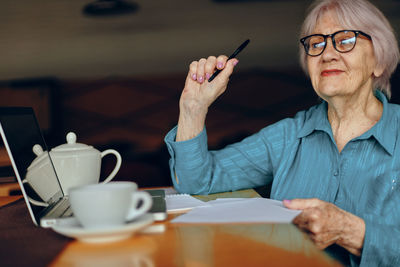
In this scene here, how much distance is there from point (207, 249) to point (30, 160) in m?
0.49

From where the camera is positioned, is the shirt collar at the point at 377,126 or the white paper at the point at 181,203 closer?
the white paper at the point at 181,203

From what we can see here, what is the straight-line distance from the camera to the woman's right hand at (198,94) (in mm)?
1238

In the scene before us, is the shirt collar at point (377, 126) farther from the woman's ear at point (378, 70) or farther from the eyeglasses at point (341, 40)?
the eyeglasses at point (341, 40)

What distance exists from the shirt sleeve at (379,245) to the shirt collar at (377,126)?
288 mm

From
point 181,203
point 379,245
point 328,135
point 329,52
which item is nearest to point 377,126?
point 328,135

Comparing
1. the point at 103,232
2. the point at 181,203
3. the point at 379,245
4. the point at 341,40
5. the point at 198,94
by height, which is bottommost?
the point at 379,245

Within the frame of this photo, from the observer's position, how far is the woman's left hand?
0.86 meters

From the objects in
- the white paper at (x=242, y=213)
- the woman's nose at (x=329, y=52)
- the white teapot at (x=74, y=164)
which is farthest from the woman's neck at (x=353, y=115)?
the white teapot at (x=74, y=164)

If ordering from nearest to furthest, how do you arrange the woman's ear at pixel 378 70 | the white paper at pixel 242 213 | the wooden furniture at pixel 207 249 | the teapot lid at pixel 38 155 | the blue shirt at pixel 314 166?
the wooden furniture at pixel 207 249
the white paper at pixel 242 213
the teapot lid at pixel 38 155
the blue shirt at pixel 314 166
the woman's ear at pixel 378 70

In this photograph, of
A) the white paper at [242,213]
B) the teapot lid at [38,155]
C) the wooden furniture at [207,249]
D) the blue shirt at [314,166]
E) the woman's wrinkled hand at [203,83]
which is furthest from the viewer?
the woman's wrinkled hand at [203,83]

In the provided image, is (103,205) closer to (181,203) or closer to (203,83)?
(181,203)

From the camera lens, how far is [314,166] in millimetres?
1285

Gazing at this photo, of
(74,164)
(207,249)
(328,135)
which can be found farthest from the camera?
(328,135)

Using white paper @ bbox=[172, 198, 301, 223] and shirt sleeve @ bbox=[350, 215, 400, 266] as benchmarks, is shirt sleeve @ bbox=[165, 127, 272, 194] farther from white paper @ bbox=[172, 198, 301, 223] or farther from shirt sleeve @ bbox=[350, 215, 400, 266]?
shirt sleeve @ bbox=[350, 215, 400, 266]
